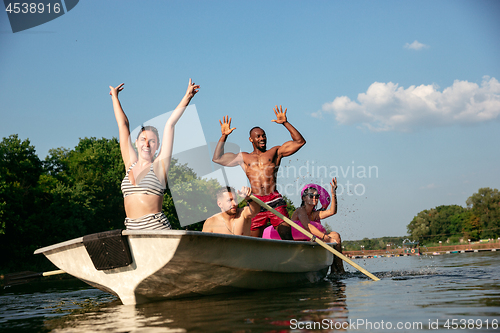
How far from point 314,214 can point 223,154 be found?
266 centimetres

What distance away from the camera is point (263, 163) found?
747 cm

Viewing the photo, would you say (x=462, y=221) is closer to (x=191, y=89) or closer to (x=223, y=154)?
(x=223, y=154)

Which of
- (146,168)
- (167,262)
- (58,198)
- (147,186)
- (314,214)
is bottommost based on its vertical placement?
(167,262)

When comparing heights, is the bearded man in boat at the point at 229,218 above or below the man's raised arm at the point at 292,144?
below

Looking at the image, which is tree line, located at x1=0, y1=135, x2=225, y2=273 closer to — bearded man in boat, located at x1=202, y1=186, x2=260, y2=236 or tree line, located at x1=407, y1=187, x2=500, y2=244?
bearded man in boat, located at x1=202, y1=186, x2=260, y2=236

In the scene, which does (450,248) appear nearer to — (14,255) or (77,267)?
(14,255)

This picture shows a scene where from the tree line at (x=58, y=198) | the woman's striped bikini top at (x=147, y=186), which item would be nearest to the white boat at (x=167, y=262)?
the woman's striped bikini top at (x=147, y=186)

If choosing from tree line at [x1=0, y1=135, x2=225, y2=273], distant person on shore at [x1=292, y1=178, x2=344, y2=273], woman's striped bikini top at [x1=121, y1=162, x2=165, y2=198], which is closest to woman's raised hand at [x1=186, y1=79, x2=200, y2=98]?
woman's striped bikini top at [x1=121, y1=162, x2=165, y2=198]

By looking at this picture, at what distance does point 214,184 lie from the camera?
145ft

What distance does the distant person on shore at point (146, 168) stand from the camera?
4.88 meters

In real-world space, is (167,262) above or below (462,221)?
above

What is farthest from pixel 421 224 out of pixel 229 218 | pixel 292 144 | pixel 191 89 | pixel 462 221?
pixel 191 89

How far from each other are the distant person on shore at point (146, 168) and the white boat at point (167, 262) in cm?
34

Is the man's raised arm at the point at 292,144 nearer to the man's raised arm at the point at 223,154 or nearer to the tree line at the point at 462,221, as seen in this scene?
the man's raised arm at the point at 223,154
